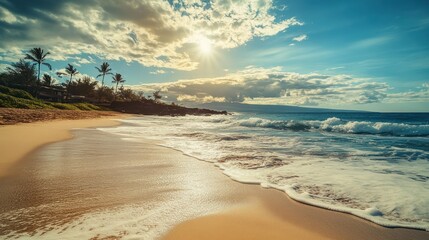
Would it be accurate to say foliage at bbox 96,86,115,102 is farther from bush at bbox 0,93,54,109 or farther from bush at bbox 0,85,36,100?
bush at bbox 0,93,54,109

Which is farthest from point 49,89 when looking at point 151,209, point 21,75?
point 151,209

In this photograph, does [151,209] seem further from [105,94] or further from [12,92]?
[105,94]

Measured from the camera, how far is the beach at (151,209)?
9.24 ft

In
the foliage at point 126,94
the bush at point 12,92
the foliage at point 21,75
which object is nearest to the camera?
the bush at point 12,92

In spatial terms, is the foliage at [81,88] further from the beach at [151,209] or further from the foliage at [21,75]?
the beach at [151,209]

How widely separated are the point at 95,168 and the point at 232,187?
10.3ft

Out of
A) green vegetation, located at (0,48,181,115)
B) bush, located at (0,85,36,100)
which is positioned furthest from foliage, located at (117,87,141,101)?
bush, located at (0,85,36,100)

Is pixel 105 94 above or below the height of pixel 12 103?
above

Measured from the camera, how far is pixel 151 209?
345 cm

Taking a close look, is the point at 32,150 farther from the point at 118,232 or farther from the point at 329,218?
the point at 329,218

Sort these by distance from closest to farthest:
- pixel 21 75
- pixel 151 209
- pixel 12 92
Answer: pixel 151 209 < pixel 12 92 < pixel 21 75

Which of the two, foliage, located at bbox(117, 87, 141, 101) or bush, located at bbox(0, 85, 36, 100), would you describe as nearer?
bush, located at bbox(0, 85, 36, 100)

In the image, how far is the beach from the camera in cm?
282

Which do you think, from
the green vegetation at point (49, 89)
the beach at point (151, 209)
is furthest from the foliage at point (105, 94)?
the beach at point (151, 209)
